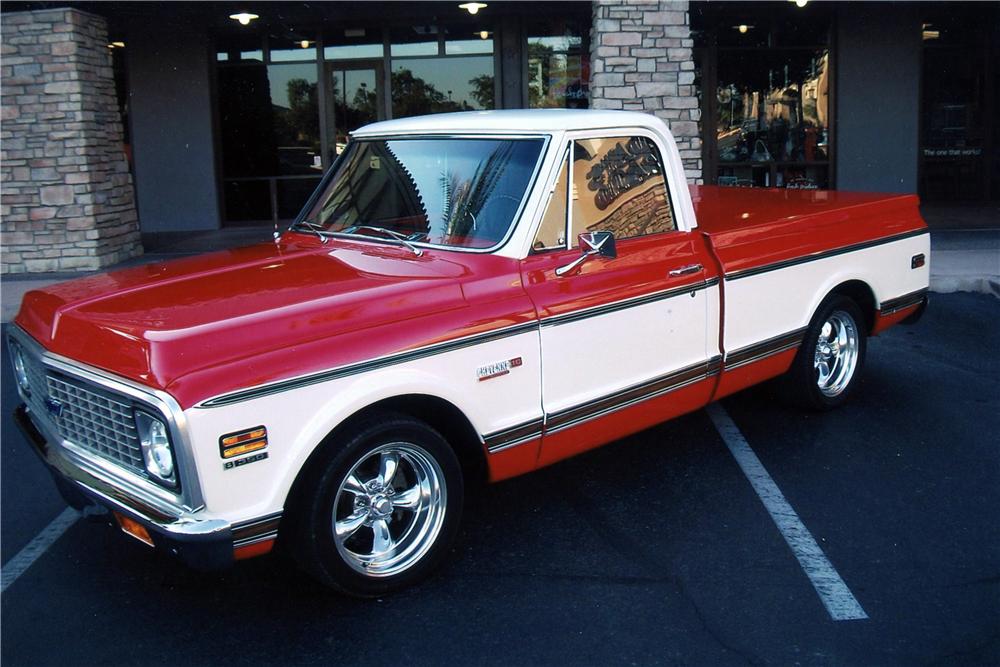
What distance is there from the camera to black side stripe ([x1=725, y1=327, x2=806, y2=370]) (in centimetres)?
526

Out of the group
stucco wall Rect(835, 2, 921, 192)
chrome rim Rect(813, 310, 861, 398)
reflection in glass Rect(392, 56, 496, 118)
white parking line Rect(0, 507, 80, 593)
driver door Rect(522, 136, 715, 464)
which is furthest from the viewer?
reflection in glass Rect(392, 56, 496, 118)

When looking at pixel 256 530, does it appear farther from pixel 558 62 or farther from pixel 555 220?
pixel 558 62

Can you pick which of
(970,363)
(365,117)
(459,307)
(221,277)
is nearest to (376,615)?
(459,307)

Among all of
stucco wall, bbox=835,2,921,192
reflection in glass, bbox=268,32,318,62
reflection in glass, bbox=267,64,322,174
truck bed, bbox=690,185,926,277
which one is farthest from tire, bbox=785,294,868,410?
reflection in glass, bbox=268,32,318,62

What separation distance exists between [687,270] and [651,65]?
7360mm

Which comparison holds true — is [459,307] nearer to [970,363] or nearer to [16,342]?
[16,342]

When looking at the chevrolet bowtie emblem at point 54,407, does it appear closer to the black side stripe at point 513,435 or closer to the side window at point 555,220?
the black side stripe at point 513,435

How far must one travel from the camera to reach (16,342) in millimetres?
4457

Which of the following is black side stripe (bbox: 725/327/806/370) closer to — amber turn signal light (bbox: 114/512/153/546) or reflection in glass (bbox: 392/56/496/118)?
amber turn signal light (bbox: 114/512/153/546)

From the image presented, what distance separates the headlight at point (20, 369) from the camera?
444cm

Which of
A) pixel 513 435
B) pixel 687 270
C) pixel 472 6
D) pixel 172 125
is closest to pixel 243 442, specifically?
pixel 513 435

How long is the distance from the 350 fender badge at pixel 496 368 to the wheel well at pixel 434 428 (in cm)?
18

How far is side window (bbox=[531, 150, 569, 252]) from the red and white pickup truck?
12 mm

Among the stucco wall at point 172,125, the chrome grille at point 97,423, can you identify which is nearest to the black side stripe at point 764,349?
the chrome grille at point 97,423
